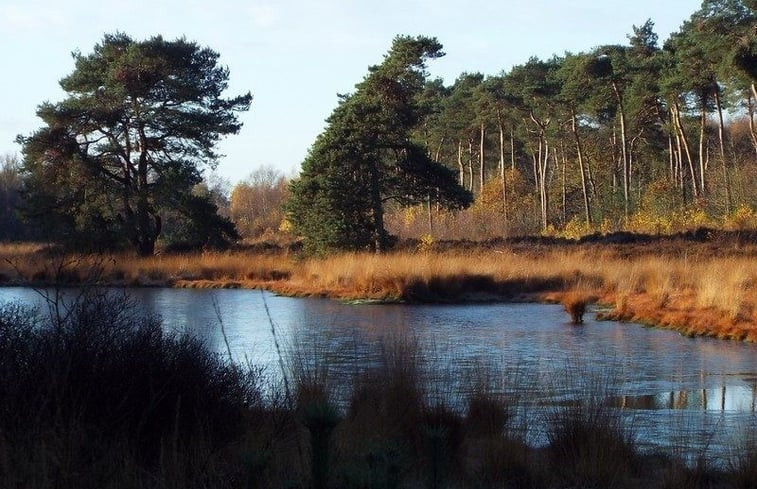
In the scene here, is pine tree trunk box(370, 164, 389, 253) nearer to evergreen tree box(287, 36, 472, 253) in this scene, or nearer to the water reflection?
evergreen tree box(287, 36, 472, 253)

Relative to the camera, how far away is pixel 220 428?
255 inches

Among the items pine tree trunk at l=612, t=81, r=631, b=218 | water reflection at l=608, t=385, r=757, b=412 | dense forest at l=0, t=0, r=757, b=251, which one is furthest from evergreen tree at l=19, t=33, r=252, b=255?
water reflection at l=608, t=385, r=757, b=412

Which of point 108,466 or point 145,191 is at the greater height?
point 145,191

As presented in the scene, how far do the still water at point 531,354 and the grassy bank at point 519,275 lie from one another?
114 cm

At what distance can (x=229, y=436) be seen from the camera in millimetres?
6430

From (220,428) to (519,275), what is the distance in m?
20.8

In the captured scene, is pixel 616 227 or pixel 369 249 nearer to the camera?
pixel 369 249

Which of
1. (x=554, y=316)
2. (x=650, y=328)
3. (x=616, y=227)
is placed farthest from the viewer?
(x=616, y=227)

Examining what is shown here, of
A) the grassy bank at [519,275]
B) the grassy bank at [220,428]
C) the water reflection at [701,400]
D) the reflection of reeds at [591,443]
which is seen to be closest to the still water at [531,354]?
the water reflection at [701,400]

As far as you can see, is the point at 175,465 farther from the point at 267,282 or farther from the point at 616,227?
the point at 616,227

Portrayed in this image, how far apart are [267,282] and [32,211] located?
1059 cm

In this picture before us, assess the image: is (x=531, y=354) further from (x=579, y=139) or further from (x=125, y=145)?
(x=579, y=139)

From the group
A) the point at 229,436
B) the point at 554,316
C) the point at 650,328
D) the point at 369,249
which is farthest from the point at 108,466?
the point at 369,249

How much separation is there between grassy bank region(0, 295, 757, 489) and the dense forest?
22.7 metres
